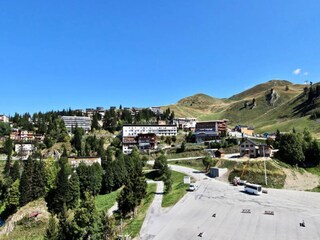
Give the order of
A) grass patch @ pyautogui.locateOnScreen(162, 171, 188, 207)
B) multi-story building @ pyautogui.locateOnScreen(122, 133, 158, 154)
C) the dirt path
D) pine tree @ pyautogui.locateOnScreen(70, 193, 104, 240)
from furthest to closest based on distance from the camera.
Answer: multi-story building @ pyautogui.locateOnScreen(122, 133, 158, 154) < the dirt path < grass patch @ pyautogui.locateOnScreen(162, 171, 188, 207) < pine tree @ pyautogui.locateOnScreen(70, 193, 104, 240)

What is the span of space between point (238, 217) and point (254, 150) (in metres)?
45.5

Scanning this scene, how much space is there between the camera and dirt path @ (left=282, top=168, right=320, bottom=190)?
62.9 meters

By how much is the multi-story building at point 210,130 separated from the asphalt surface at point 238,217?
76146mm

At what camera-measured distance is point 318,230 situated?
118 ft

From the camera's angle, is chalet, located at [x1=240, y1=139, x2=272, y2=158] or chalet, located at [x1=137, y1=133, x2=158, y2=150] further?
chalet, located at [x1=137, y1=133, x2=158, y2=150]

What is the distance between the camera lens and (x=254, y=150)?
83.9 metres

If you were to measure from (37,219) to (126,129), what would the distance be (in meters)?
96.2

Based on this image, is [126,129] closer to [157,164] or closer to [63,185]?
[157,164]

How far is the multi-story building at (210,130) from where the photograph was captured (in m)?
135

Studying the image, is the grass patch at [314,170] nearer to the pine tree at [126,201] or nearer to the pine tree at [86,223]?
the pine tree at [126,201]

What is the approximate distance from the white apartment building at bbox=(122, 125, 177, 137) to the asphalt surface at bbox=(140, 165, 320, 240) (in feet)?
325

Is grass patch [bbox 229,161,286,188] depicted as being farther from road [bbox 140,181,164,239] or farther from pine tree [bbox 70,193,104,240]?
pine tree [bbox 70,193,104,240]

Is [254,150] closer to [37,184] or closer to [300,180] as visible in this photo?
[300,180]

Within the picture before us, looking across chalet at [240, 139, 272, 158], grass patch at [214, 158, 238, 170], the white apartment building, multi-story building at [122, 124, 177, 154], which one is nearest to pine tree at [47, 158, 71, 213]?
grass patch at [214, 158, 238, 170]
